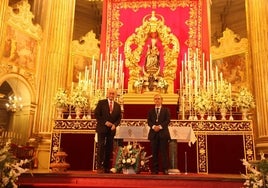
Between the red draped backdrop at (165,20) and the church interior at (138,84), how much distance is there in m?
0.03

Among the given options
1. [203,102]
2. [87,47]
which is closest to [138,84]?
[203,102]

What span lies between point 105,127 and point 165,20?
6005 mm

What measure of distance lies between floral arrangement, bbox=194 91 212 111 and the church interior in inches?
0.9

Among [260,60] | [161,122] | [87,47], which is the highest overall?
[87,47]

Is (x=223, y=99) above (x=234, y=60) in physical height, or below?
below

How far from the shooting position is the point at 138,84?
30.6 feet

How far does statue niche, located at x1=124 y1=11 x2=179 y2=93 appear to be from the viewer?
9.75 meters

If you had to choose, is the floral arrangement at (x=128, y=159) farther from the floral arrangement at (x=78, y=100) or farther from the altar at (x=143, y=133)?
the floral arrangement at (x=78, y=100)

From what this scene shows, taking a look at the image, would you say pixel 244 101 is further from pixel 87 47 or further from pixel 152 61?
pixel 87 47

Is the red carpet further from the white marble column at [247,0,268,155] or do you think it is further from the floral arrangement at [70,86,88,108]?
the white marble column at [247,0,268,155]

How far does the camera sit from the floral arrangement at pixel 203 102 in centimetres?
745

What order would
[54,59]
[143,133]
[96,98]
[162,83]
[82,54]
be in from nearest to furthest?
[143,133] → [96,98] → [162,83] → [54,59] → [82,54]

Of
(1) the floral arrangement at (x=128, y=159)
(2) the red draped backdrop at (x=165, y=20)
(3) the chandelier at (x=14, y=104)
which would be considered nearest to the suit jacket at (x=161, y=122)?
(1) the floral arrangement at (x=128, y=159)

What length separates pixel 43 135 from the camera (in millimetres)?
10797
